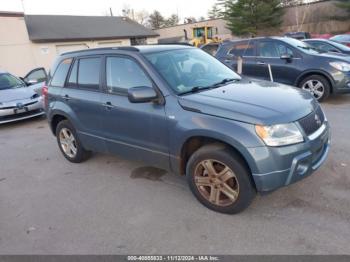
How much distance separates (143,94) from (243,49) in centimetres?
629

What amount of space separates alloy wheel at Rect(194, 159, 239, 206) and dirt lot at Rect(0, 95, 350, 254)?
0.56 ft

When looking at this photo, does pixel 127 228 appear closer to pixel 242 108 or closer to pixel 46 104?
pixel 242 108

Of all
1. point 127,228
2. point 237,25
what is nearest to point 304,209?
→ point 127,228

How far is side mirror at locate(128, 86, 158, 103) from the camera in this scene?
322 centimetres

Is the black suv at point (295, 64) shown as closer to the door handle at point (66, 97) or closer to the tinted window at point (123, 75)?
the tinted window at point (123, 75)

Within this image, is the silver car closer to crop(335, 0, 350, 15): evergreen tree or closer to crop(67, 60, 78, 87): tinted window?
crop(67, 60, 78, 87): tinted window

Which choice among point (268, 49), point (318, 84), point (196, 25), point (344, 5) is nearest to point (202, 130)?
point (318, 84)

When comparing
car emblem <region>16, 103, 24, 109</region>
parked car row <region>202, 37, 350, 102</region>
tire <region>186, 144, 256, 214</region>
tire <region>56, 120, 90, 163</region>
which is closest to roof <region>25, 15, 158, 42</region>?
car emblem <region>16, 103, 24, 109</region>

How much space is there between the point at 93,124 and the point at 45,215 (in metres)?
1.35

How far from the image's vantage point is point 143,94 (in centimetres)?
324

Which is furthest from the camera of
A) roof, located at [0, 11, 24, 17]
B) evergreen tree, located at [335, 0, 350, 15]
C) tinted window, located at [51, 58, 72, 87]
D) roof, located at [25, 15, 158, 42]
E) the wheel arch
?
evergreen tree, located at [335, 0, 350, 15]

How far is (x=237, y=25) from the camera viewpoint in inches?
1379

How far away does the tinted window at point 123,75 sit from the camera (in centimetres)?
360

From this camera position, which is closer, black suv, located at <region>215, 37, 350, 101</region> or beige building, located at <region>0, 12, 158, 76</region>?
black suv, located at <region>215, 37, 350, 101</region>
